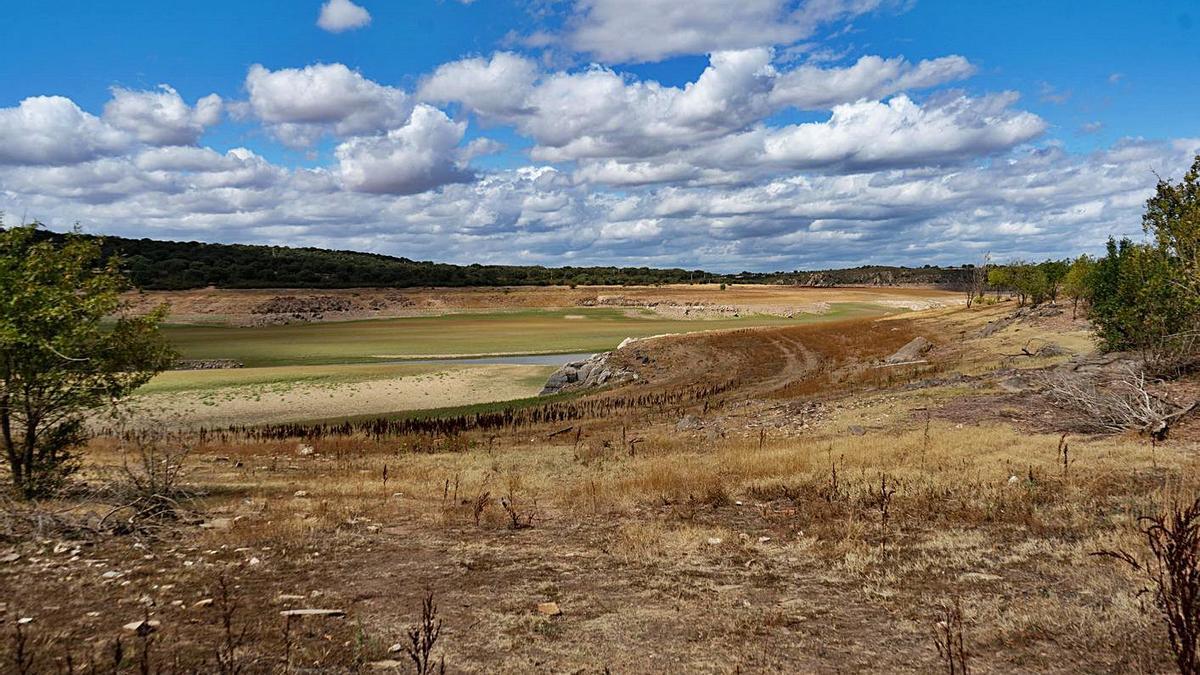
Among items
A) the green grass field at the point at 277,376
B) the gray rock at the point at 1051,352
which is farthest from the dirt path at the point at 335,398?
the gray rock at the point at 1051,352

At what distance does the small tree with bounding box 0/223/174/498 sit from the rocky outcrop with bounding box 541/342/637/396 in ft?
96.7

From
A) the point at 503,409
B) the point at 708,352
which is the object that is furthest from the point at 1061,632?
the point at 708,352

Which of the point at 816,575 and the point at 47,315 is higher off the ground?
the point at 47,315

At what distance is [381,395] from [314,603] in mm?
34817

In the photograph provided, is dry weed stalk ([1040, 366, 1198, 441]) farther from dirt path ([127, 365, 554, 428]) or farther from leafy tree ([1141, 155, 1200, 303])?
dirt path ([127, 365, 554, 428])

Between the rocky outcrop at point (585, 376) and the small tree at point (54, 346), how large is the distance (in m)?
29.5

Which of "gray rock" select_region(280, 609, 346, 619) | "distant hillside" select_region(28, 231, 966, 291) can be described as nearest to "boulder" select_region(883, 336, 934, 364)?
"gray rock" select_region(280, 609, 346, 619)

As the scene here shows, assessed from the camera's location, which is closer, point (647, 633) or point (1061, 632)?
point (1061, 632)

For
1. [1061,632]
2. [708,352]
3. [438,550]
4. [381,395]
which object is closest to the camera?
[1061,632]

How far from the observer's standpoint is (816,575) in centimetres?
1000

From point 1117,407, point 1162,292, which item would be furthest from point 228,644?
point 1162,292

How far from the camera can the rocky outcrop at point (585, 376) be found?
4494cm

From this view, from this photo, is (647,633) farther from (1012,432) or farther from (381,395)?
(381,395)

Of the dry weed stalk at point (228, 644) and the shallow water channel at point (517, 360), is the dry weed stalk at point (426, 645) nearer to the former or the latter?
the dry weed stalk at point (228, 644)
